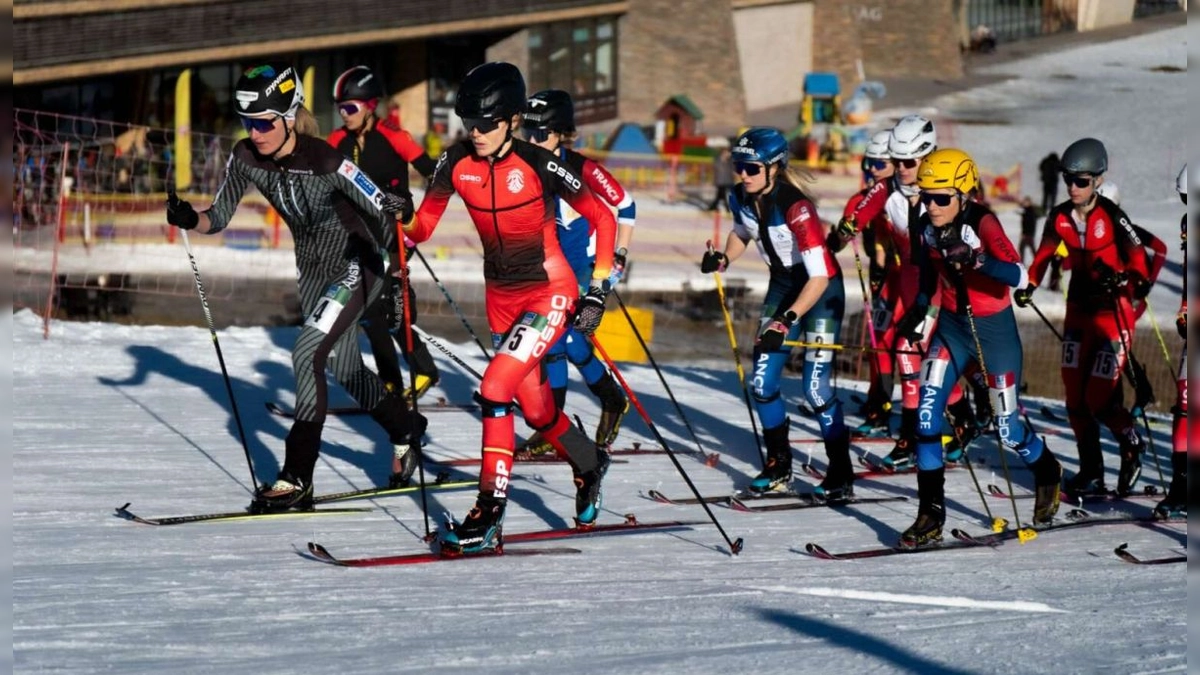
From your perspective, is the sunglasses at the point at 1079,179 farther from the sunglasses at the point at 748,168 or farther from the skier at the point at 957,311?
the sunglasses at the point at 748,168

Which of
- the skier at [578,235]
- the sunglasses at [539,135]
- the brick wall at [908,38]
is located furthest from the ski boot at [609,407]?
the brick wall at [908,38]

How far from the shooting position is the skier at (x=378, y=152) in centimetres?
1069

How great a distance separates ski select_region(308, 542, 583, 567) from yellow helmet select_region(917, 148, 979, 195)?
2644 mm

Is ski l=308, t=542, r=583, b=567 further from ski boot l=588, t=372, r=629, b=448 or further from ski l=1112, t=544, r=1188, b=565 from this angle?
Answer: ski boot l=588, t=372, r=629, b=448

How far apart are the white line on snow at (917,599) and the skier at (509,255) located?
1.40 m

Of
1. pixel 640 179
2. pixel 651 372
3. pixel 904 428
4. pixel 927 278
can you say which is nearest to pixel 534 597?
pixel 927 278

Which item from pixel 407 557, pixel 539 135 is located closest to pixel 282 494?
pixel 407 557

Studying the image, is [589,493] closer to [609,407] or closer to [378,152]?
[609,407]

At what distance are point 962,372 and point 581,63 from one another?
3404 centimetres

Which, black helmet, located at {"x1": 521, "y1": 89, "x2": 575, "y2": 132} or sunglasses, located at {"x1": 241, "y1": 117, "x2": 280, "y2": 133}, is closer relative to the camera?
sunglasses, located at {"x1": 241, "y1": 117, "x2": 280, "y2": 133}

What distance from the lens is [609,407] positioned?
38.1 feet

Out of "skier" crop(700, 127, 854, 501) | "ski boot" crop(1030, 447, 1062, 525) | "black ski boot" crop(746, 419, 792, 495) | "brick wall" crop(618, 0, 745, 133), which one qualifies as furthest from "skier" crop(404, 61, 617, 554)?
"brick wall" crop(618, 0, 745, 133)

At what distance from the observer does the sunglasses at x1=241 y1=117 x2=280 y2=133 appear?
870 cm

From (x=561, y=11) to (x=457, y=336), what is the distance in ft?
68.2
